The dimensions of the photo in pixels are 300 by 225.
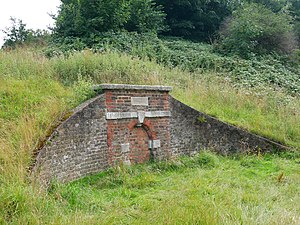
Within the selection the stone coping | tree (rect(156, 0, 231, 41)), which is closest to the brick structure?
the stone coping

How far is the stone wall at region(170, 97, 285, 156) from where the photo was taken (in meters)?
10.0

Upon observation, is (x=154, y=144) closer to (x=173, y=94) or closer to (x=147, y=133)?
(x=147, y=133)

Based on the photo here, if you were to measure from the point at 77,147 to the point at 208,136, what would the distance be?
4.48 m

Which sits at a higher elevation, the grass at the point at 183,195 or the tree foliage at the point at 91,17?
the tree foliage at the point at 91,17

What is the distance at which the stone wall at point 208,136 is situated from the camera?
10.0 metres

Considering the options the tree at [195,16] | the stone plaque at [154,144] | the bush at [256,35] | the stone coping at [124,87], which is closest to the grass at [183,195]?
the stone plaque at [154,144]

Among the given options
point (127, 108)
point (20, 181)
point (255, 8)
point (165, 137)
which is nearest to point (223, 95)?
point (165, 137)

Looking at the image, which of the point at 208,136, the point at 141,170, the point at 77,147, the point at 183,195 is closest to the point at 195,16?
the point at 208,136

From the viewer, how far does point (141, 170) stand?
8328 millimetres

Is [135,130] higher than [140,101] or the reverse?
the reverse

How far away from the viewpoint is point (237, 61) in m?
17.2

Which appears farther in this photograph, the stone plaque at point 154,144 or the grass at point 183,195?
the stone plaque at point 154,144

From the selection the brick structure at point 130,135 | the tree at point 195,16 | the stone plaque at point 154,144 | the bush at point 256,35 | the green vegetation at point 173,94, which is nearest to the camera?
the green vegetation at point 173,94

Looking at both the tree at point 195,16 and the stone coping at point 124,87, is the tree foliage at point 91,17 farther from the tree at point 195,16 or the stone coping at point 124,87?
the stone coping at point 124,87
